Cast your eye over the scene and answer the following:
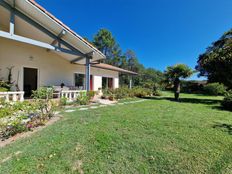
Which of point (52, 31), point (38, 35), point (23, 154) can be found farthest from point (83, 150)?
point (38, 35)

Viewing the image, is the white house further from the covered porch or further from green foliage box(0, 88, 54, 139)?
green foliage box(0, 88, 54, 139)

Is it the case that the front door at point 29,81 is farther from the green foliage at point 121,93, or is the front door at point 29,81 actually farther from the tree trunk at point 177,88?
the tree trunk at point 177,88

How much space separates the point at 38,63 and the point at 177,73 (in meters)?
12.7

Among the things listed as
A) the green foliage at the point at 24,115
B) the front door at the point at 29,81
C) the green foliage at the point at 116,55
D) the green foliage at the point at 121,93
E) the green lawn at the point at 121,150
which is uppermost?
the green foliage at the point at 116,55

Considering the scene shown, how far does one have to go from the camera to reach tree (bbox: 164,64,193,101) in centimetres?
1440

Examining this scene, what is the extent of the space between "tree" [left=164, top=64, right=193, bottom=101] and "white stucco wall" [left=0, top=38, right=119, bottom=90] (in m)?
9.09

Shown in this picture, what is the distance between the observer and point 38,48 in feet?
34.5

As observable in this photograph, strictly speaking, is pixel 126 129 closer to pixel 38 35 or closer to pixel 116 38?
pixel 38 35

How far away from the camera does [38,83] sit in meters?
10.6

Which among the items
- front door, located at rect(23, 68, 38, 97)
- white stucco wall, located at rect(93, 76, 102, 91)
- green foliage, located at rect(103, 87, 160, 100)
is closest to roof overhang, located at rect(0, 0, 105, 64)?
green foliage, located at rect(103, 87, 160, 100)

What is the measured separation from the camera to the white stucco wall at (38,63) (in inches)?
360

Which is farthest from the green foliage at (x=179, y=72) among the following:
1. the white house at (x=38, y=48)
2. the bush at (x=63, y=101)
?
the bush at (x=63, y=101)

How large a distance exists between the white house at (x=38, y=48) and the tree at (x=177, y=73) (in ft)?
26.7

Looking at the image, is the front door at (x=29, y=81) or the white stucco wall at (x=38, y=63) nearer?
the white stucco wall at (x=38, y=63)
